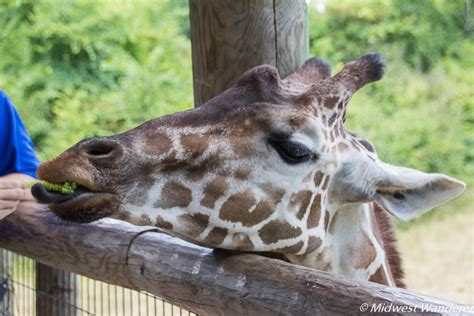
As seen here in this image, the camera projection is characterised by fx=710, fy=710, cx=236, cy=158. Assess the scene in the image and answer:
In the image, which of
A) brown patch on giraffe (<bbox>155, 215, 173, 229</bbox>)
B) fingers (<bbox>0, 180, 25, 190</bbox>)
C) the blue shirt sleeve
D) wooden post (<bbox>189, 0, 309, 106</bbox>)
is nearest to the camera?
brown patch on giraffe (<bbox>155, 215, 173, 229</bbox>)

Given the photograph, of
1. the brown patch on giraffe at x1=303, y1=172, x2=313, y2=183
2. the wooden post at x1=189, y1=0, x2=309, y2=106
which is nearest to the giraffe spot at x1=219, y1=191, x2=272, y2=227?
the brown patch on giraffe at x1=303, y1=172, x2=313, y2=183

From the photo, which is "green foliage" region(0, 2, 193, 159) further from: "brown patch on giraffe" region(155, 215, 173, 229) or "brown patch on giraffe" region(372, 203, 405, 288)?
"brown patch on giraffe" region(155, 215, 173, 229)

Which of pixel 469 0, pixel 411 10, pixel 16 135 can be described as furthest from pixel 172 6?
pixel 16 135

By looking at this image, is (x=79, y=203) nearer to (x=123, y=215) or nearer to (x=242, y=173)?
(x=123, y=215)

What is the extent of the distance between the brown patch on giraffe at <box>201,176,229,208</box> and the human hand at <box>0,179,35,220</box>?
94 centimetres

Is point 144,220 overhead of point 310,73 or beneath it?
beneath

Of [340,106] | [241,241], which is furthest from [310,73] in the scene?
[241,241]

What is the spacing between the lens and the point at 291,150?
5.97 feet

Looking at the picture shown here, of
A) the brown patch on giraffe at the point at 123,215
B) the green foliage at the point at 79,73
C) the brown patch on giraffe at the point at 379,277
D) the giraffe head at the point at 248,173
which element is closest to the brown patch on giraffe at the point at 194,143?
the giraffe head at the point at 248,173

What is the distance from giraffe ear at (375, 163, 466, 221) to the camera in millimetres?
1981

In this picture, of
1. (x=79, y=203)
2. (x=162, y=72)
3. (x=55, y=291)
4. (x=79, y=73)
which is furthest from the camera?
(x=162, y=72)

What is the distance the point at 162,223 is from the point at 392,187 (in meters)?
0.67

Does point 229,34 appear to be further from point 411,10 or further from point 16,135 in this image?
point 411,10

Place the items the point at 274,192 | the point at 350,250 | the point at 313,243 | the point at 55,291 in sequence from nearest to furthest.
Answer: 1. the point at 274,192
2. the point at 313,243
3. the point at 350,250
4. the point at 55,291
